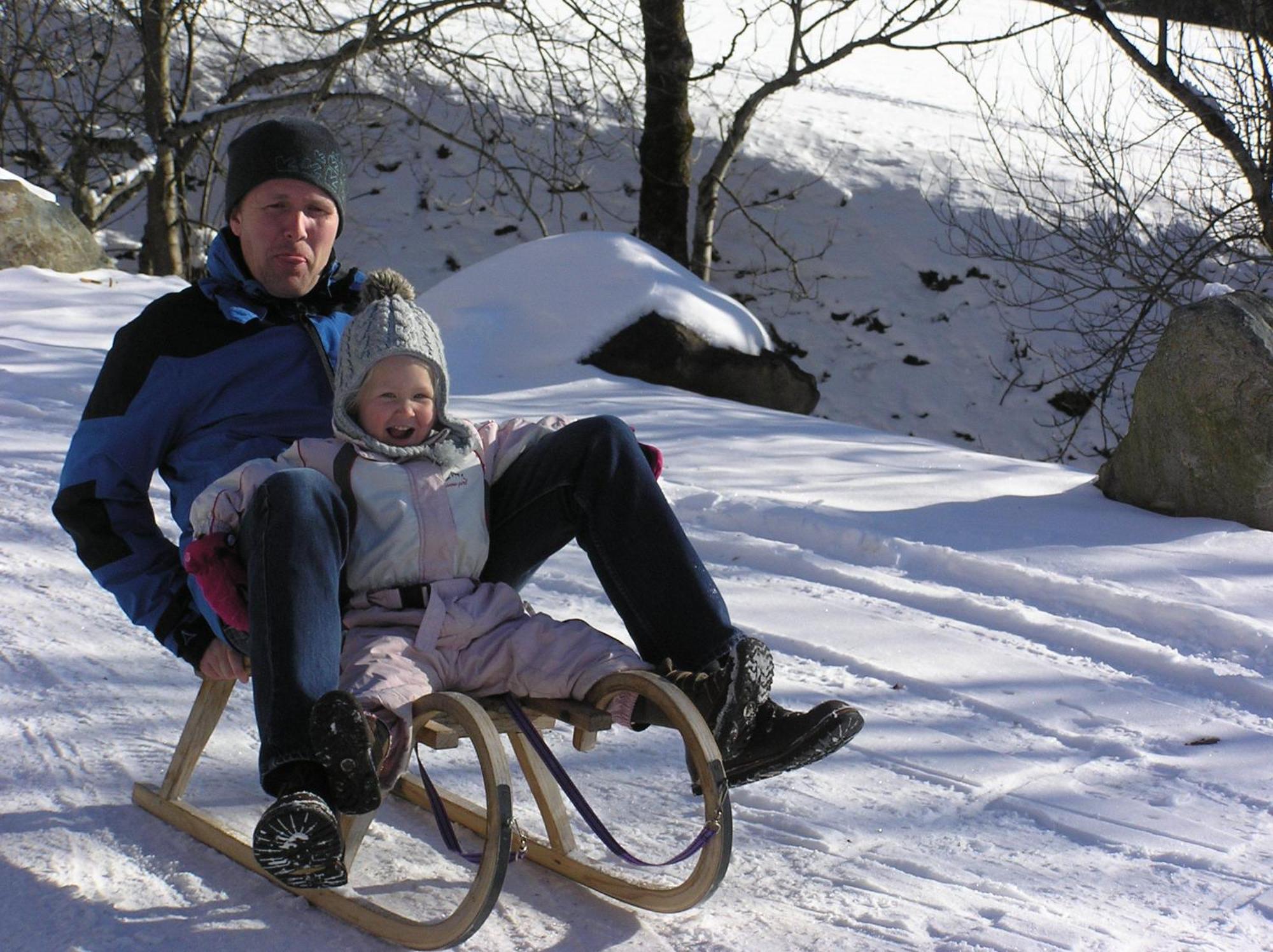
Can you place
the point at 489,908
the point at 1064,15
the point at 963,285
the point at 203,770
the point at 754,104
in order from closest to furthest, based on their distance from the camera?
the point at 489,908 < the point at 203,770 < the point at 1064,15 < the point at 754,104 < the point at 963,285

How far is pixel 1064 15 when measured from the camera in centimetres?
828

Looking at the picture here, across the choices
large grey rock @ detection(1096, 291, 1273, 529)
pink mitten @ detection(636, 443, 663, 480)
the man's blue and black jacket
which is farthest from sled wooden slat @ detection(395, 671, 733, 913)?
large grey rock @ detection(1096, 291, 1273, 529)

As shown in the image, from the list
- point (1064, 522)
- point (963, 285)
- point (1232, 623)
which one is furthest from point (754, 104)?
point (1232, 623)

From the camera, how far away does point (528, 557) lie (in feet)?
7.47

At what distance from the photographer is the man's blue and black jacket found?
2275mm

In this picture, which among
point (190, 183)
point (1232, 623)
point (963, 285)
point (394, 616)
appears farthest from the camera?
point (190, 183)

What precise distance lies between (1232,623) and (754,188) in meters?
8.98

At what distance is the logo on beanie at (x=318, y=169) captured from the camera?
2426 mm

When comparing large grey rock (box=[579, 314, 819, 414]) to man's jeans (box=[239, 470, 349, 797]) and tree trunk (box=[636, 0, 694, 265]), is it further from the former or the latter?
man's jeans (box=[239, 470, 349, 797])

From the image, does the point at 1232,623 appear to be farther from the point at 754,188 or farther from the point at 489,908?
the point at 754,188

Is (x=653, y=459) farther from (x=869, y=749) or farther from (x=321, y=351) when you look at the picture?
(x=869, y=749)

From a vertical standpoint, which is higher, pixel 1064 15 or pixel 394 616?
pixel 1064 15

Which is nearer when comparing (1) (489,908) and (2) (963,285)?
(1) (489,908)

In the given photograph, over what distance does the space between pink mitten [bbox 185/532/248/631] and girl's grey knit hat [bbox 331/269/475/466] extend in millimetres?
286
